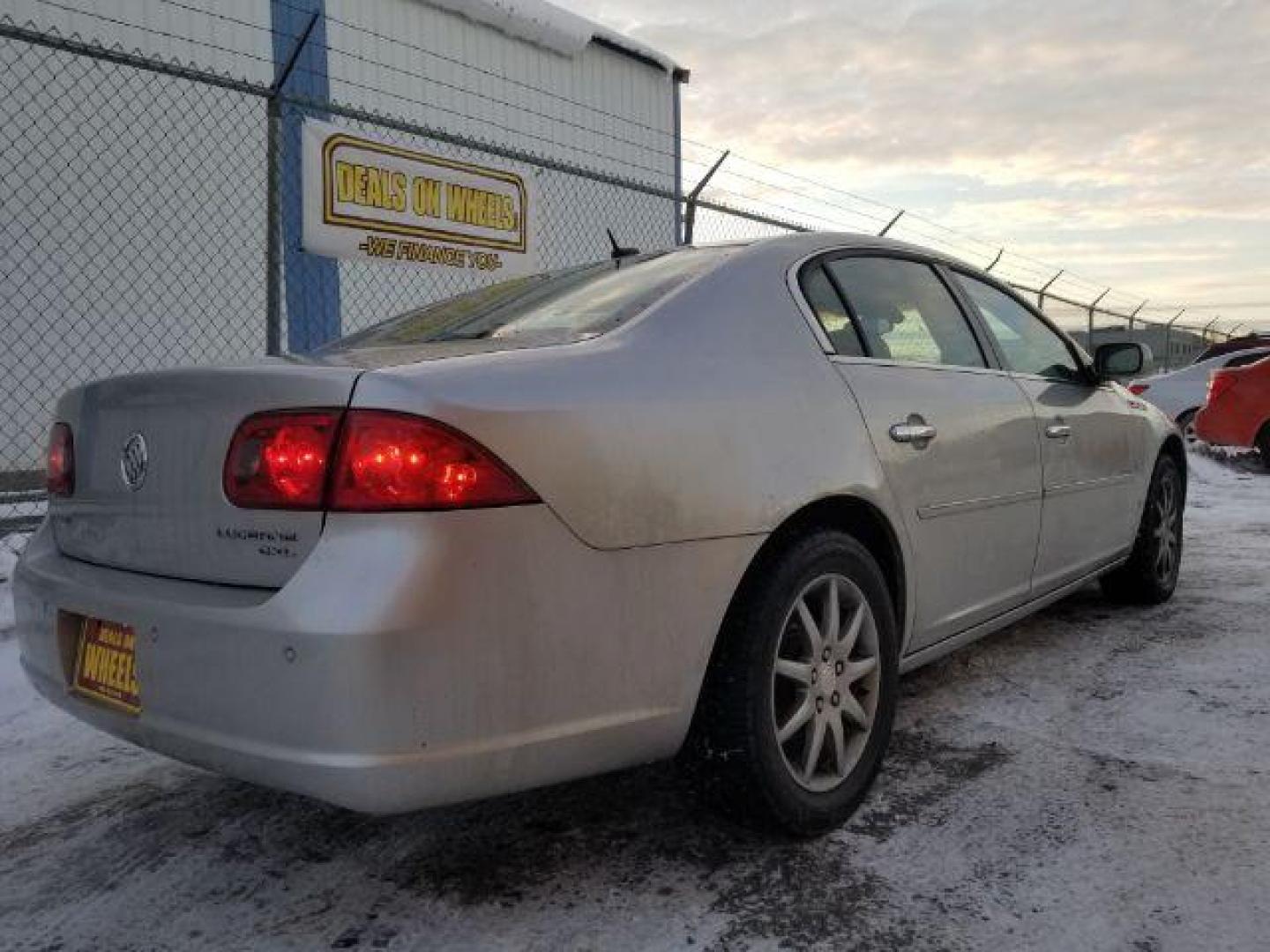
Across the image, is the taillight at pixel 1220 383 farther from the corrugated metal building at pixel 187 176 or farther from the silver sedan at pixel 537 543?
the silver sedan at pixel 537 543

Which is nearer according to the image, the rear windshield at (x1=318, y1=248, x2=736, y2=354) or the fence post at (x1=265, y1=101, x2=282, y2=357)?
the rear windshield at (x1=318, y1=248, x2=736, y2=354)

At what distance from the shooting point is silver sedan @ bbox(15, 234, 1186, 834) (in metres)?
1.73

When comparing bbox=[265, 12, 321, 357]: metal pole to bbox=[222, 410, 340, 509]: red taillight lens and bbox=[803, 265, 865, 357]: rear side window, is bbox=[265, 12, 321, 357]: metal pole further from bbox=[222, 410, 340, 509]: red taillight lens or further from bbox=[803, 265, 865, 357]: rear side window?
bbox=[222, 410, 340, 509]: red taillight lens

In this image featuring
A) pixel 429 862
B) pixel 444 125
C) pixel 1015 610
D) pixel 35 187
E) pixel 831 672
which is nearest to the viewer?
pixel 429 862

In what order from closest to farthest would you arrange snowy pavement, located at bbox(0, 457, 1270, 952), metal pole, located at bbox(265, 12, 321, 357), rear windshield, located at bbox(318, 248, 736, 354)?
snowy pavement, located at bbox(0, 457, 1270, 952) < rear windshield, located at bbox(318, 248, 736, 354) < metal pole, located at bbox(265, 12, 321, 357)

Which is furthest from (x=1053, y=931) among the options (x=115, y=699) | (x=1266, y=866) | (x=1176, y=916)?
(x=115, y=699)

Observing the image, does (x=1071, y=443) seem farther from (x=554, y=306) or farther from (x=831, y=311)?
(x=554, y=306)

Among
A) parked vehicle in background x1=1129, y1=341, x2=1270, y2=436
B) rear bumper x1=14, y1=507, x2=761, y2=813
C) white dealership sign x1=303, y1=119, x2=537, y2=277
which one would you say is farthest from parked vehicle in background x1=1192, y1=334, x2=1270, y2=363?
rear bumper x1=14, y1=507, x2=761, y2=813

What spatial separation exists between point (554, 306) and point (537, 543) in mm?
888

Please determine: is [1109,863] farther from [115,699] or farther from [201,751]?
[115,699]

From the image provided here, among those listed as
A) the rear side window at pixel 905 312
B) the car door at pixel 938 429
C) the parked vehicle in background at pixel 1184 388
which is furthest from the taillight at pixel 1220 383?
the rear side window at pixel 905 312

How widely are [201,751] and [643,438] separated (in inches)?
38.6

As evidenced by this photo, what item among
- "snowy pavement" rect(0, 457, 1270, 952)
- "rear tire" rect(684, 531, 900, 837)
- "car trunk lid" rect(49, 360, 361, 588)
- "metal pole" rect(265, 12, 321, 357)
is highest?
"metal pole" rect(265, 12, 321, 357)

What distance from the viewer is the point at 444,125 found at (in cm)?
974
